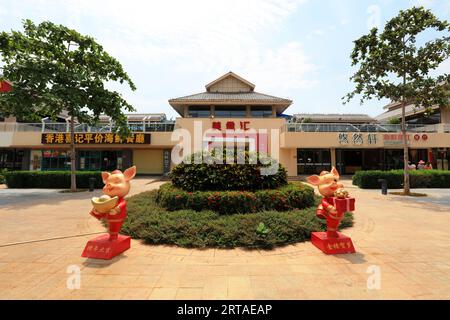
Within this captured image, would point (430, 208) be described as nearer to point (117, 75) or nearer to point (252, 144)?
point (252, 144)

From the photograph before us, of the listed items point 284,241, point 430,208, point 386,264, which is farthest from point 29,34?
point 430,208

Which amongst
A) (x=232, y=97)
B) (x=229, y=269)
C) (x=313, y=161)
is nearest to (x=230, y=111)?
(x=232, y=97)

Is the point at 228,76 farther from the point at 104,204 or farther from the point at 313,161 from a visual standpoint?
the point at 104,204

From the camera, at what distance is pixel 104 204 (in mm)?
4305

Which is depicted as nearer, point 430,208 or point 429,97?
point 430,208

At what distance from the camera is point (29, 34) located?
12.5 metres

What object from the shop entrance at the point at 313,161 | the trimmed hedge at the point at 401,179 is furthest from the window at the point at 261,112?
the trimmed hedge at the point at 401,179

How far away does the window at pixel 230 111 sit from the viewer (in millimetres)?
23694

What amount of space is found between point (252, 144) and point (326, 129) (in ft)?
21.1

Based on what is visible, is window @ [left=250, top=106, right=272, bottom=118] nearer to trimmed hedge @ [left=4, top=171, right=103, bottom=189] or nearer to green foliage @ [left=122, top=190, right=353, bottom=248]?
trimmed hedge @ [left=4, top=171, right=103, bottom=189]

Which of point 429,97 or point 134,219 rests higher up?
point 429,97

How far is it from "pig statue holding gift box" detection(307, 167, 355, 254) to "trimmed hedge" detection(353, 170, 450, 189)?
1240cm

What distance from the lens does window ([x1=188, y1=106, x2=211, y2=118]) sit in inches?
933

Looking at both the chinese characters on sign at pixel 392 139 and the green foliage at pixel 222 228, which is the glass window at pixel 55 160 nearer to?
the green foliage at pixel 222 228
